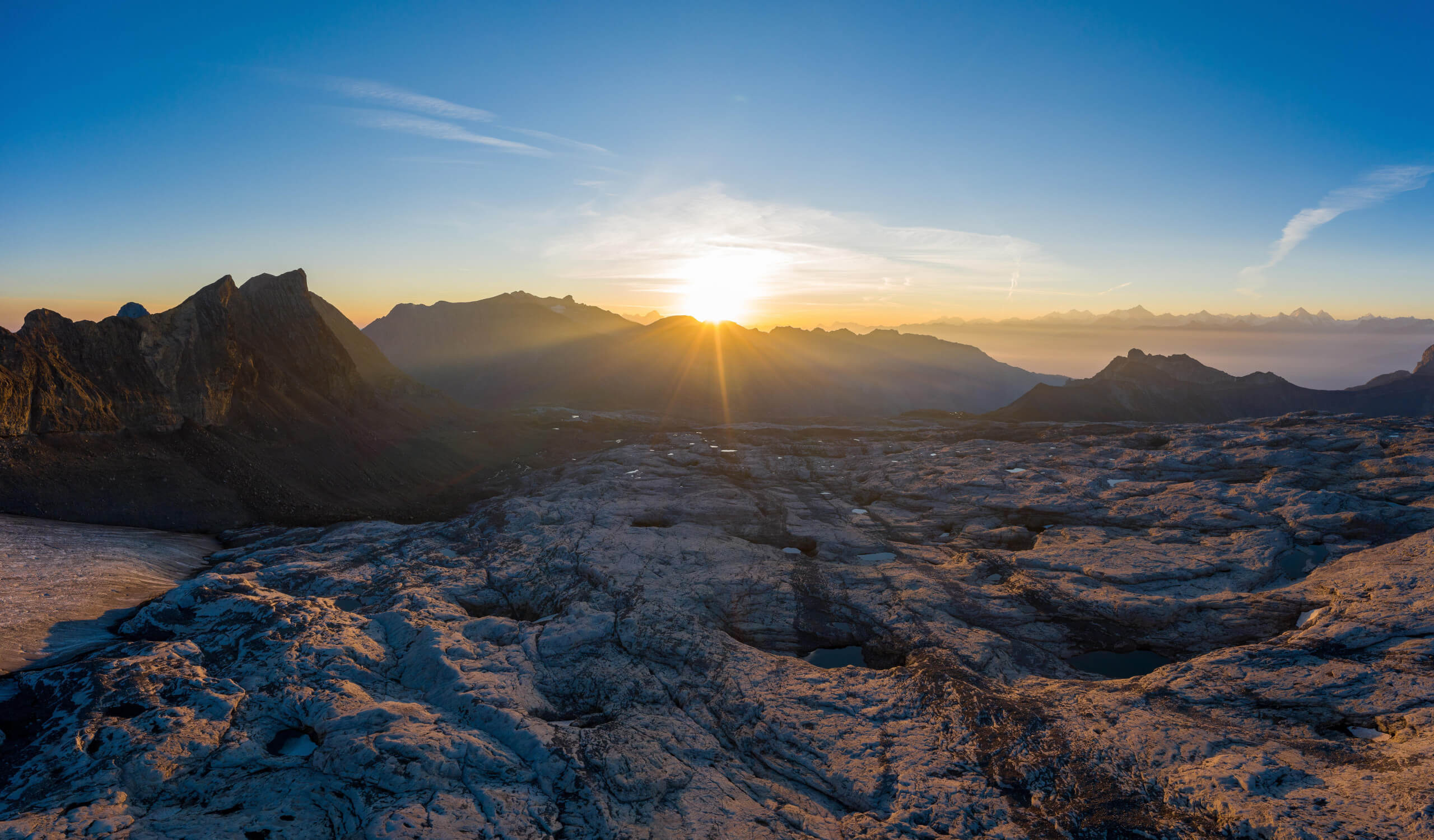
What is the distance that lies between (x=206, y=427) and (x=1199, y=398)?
145424 millimetres

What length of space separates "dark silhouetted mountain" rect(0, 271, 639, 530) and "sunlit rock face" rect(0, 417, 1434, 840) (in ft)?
32.9

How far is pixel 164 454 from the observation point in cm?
4262

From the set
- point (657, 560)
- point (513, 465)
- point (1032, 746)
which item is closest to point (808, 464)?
point (657, 560)

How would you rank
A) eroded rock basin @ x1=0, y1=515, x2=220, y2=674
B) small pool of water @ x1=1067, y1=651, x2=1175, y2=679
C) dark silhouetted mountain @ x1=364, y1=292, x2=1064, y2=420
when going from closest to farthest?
eroded rock basin @ x1=0, y1=515, x2=220, y2=674 → small pool of water @ x1=1067, y1=651, x2=1175, y2=679 → dark silhouetted mountain @ x1=364, y1=292, x2=1064, y2=420

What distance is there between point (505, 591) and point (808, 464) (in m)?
37.3

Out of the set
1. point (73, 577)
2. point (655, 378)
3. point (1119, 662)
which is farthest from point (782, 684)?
point (655, 378)

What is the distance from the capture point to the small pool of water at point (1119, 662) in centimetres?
2298

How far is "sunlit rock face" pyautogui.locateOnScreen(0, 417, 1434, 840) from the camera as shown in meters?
13.9

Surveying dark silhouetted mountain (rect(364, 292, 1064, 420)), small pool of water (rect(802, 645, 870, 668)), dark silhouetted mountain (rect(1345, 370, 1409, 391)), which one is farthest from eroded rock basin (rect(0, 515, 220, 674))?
dark silhouetted mountain (rect(1345, 370, 1409, 391))

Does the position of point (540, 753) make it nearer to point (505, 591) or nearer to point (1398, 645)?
point (505, 591)

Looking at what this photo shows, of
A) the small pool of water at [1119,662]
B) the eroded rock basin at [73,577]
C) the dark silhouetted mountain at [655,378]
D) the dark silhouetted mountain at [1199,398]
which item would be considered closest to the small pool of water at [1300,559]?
the small pool of water at [1119,662]

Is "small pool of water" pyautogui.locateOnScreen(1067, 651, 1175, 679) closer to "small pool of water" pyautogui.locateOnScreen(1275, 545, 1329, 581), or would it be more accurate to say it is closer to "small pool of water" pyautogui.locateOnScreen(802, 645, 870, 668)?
"small pool of water" pyautogui.locateOnScreen(802, 645, 870, 668)

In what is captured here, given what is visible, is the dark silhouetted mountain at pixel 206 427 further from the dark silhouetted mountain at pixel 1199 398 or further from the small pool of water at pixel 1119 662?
the dark silhouetted mountain at pixel 1199 398

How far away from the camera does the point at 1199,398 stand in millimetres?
105938
